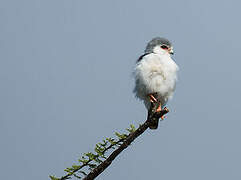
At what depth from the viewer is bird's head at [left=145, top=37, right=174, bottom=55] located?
8.51 meters

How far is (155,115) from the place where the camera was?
562 cm

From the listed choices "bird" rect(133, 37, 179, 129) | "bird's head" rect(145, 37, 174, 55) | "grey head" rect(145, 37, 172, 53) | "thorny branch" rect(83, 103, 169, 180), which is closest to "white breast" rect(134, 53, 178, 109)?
"bird" rect(133, 37, 179, 129)

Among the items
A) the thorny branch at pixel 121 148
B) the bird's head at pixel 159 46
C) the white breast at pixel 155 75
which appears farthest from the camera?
the bird's head at pixel 159 46

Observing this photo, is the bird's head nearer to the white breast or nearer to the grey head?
the grey head

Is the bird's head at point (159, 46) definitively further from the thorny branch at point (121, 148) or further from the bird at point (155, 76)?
the thorny branch at point (121, 148)

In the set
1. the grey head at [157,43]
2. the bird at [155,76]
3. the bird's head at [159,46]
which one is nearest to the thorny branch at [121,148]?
the bird at [155,76]

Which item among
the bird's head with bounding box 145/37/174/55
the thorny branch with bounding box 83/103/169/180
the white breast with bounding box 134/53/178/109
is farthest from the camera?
the bird's head with bounding box 145/37/174/55

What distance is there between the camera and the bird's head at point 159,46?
27.9ft

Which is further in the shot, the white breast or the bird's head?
the bird's head

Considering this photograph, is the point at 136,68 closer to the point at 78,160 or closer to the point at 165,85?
the point at 165,85

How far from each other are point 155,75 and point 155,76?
0.07 ft

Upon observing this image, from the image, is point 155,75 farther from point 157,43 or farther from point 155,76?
point 157,43

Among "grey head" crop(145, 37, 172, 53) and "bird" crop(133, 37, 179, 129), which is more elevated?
"grey head" crop(145, 37, 172, 53)

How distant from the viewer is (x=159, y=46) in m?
8.57
